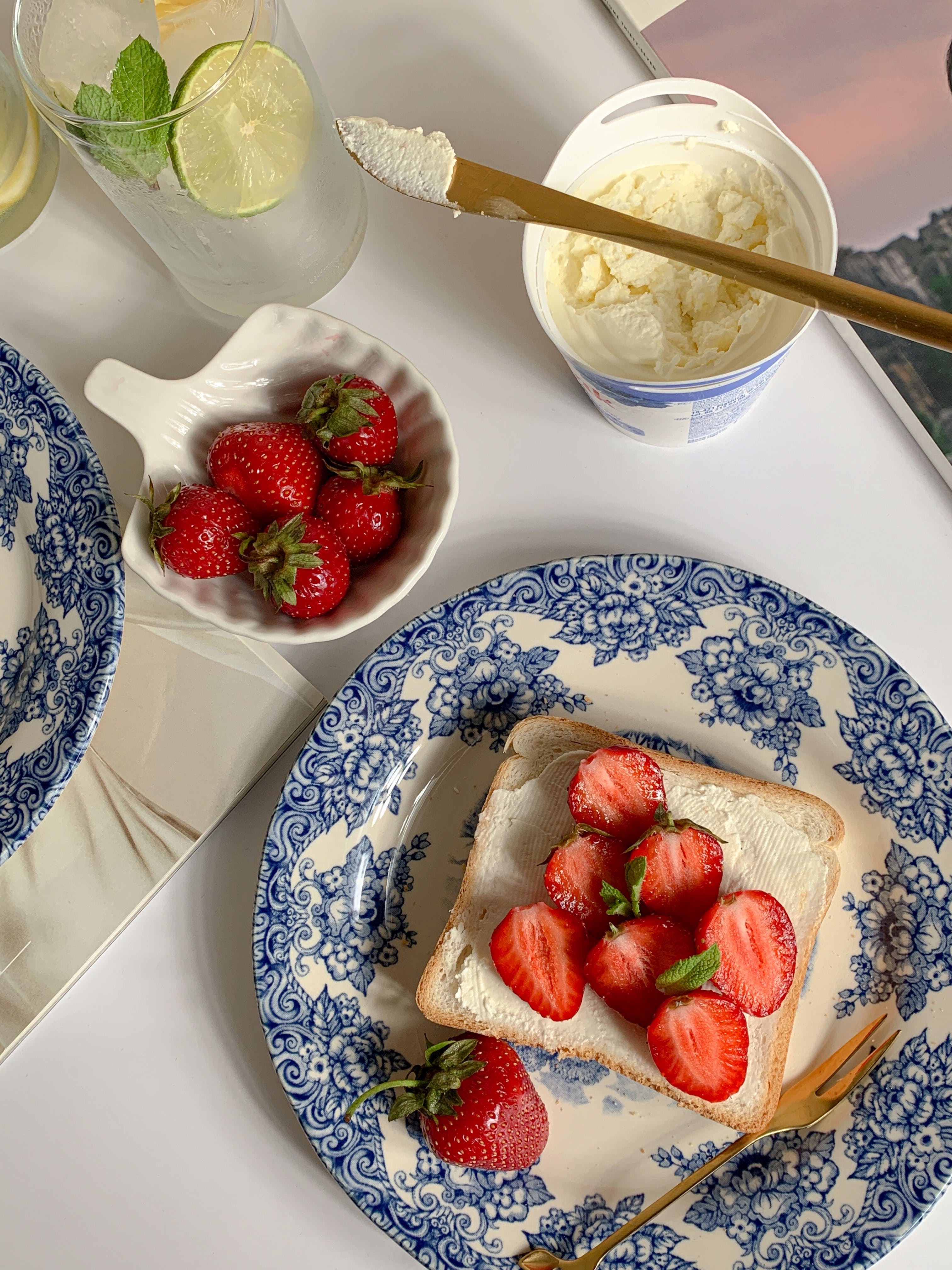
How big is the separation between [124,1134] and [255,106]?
1072 millimetres

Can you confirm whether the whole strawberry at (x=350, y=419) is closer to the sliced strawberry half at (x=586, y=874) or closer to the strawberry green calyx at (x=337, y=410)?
the strawberry green calyx at (x=337, y=410)

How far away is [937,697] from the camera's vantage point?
3.59ft

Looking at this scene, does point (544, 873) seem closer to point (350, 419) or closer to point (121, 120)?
point (350, 419)

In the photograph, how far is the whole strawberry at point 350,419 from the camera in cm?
98

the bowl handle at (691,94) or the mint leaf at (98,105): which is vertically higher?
the bowl handle at (691,94)

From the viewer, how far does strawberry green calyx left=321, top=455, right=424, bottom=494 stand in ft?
3.28

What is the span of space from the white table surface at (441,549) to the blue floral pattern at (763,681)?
0.09 meters

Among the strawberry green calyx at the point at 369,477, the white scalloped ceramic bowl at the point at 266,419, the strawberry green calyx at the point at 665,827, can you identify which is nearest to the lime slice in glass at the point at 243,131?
the white scalloped ceramic bowl at the point at 266,419

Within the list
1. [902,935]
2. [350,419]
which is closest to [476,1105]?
[902,935]

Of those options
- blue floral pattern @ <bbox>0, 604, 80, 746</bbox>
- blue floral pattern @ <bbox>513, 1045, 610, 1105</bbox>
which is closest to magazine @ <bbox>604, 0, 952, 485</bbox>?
blue floral pattern @ <bbox>513, 1045, 610, 1105</bbox>

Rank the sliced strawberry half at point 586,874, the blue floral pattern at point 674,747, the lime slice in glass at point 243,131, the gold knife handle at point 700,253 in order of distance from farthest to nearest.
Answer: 1. the blue floral pattern at point 674,747
2. the sliced strawberry half at point 586,874
3. the lime slice in glass at point 243,131
4. the gold knife handle at point 700,253

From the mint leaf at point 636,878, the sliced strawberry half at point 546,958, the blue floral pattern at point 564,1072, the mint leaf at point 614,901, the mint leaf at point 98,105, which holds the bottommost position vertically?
the blue floral pattern at point 564,1072

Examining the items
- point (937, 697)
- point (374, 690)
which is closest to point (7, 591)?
point (374, 690)

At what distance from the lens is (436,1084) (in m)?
1.00
